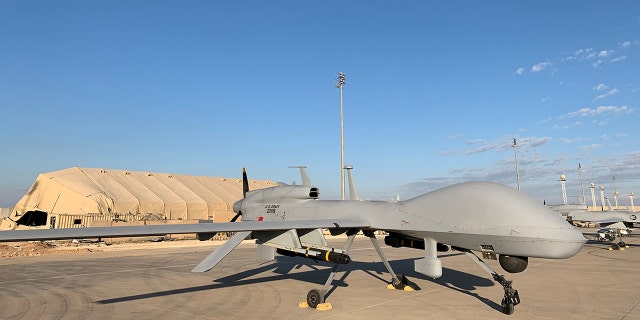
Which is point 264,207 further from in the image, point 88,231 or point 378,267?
point 378,267

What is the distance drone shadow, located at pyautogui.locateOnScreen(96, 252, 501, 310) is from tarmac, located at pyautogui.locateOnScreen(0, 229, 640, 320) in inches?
1.6

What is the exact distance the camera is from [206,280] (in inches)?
597

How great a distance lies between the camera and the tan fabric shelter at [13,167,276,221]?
57375mm

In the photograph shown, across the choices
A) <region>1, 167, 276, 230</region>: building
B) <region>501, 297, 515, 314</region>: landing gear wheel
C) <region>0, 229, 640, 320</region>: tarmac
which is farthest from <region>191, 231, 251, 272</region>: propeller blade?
<region>1, 167, 276, 230</region>: building

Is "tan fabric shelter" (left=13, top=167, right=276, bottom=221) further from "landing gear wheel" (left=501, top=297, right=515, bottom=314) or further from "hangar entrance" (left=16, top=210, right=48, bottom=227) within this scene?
"landing gear wheel" (left=501, top=297, right=515, bottom=314)

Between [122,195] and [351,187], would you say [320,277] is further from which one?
[122,195]

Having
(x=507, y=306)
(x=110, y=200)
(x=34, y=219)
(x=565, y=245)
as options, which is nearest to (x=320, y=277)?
(x=507, y=306)

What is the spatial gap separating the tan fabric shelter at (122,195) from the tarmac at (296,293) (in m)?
32.7

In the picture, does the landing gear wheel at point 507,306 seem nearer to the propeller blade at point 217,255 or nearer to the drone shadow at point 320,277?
the drone shadow at point 320,277

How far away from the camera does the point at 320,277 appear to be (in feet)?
51.6

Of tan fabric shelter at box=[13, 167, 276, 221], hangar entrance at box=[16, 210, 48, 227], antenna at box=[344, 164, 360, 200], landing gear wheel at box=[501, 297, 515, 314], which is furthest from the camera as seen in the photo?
tan fabric shelter at box=[13, 167, 276, 221]

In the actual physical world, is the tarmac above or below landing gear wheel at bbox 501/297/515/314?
below

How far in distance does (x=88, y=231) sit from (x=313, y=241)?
6.06 m

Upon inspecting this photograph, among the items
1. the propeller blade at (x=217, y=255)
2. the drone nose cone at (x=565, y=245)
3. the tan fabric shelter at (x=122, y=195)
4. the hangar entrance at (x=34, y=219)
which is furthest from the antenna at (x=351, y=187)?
the hangar entrance at (x=34, y=219)
